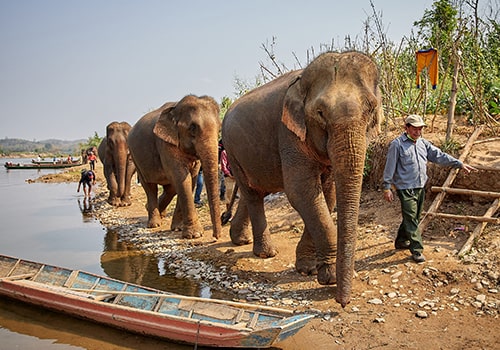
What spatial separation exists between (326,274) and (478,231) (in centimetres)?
235

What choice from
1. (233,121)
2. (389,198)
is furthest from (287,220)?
Answer: (389,198)

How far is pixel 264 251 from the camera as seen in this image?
27.0 ft

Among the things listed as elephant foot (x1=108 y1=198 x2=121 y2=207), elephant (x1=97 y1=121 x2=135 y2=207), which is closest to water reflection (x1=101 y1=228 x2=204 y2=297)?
elephant (x1=97 y1=121 x2=135 y2=207)

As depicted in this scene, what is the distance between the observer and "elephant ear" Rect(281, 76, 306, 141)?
6.13 metres

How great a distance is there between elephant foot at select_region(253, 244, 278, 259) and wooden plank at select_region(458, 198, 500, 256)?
2935 mm

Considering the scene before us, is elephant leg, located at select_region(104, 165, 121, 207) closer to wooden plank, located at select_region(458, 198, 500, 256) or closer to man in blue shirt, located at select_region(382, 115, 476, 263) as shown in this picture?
man in blue shirt, located at select_region(382, 115, 476, 263)

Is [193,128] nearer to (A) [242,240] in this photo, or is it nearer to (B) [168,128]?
(B) [168,128]

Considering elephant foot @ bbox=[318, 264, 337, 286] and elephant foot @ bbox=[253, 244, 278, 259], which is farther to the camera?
elephant foot @ bbox=[253, 244, 278, 259]

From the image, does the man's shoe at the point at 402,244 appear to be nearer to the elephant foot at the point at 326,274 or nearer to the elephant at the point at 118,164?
the elephant foot at the point at 326,274

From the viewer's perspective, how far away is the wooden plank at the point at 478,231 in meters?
6.63

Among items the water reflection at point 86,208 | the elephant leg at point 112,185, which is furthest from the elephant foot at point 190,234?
the elephant leg at point 112,185

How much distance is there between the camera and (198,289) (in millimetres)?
7496

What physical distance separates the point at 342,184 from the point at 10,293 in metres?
4.93

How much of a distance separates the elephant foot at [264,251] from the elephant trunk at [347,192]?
2791 mm
